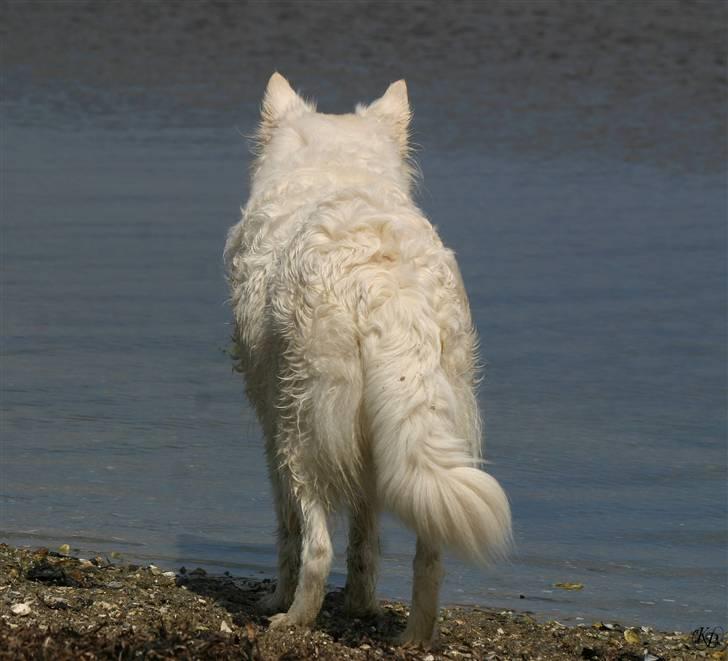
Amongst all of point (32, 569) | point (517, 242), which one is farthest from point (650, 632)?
point (517, 242)

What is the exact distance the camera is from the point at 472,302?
416 inches

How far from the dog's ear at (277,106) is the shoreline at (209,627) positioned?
7.07 ft

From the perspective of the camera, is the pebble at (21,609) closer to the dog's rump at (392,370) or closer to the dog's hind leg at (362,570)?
the dog's rump at (392,370)

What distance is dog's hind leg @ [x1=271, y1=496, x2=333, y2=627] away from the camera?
5398mm

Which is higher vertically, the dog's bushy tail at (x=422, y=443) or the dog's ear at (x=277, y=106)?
the dog's ear at (x=277, y=106)

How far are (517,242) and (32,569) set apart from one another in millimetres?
6806

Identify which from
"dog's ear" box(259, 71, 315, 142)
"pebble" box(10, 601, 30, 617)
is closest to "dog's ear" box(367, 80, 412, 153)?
"dog's ear" box(259, 71, 315, 142)

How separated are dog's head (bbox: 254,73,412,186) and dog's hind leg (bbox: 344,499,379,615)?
159 cm

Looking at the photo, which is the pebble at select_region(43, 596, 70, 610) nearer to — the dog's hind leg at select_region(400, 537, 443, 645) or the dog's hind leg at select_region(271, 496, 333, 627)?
the dog's hind leg at select_region(271, 496, 333, 627)

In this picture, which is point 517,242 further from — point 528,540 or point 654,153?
point 528,540

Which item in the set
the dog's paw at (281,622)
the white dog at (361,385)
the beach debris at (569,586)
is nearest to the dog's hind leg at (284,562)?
the white dog at (361,385)

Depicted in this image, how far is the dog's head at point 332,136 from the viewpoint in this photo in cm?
645

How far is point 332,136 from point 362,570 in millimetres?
1976

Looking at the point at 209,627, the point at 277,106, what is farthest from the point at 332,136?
the point at 209,627
